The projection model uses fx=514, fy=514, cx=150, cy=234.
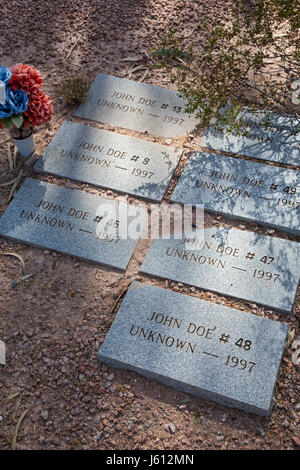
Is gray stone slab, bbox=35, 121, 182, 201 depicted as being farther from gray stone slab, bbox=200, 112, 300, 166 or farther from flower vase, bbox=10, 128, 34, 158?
gray stone slab, bbox=200, 112, 300, 166

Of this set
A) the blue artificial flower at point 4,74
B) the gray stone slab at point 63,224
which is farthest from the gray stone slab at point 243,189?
the blue artificial flower at point 4,74

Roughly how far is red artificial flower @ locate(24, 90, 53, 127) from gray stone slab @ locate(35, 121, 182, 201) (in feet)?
1.51

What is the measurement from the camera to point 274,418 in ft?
11.3

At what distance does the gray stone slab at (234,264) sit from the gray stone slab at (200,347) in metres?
0.21

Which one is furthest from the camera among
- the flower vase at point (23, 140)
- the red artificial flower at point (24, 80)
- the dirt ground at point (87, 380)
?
the flower vase at point (23, 140)

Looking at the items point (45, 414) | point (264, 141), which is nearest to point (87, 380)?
point (45, 414)

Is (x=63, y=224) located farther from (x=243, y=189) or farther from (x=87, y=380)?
(x=243, y=189)

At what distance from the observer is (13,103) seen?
4.53 metres

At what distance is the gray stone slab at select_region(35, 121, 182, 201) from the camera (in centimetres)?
485

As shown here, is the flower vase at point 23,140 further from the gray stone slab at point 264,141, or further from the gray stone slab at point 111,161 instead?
the gray stone slab at point 264,141

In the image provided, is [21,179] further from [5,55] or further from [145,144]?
[5,55]

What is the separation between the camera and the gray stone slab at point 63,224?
4.34m
